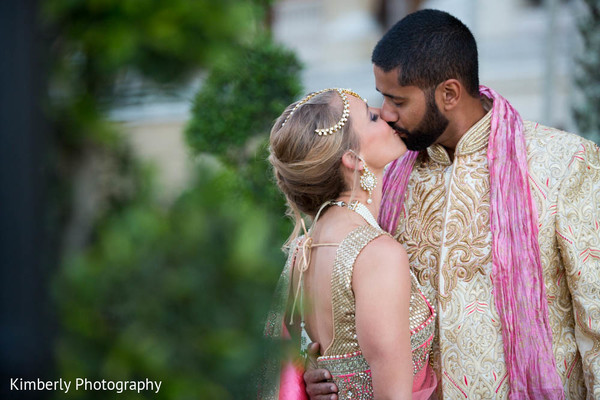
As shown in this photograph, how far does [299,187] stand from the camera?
2.53 metres

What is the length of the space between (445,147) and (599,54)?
4.48m

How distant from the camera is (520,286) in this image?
2504 mm

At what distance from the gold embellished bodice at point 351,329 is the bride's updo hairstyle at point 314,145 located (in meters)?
0.23

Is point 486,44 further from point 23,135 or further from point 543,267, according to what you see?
point 23,135

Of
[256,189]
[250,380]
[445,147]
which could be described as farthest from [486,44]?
[250,380]

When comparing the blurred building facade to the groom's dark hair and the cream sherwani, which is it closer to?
the groom's dark hair

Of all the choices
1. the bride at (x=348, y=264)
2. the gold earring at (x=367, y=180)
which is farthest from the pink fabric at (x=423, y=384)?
the gold earring at (x=367, y=180)

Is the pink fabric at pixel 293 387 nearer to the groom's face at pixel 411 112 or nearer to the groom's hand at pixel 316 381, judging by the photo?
the groom's hand at pixel 316 381

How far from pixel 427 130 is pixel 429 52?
294 mm

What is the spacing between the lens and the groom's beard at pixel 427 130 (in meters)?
2.70

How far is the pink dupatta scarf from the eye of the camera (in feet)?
8.18

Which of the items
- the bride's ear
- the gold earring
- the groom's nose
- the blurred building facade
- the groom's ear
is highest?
the groom's ear

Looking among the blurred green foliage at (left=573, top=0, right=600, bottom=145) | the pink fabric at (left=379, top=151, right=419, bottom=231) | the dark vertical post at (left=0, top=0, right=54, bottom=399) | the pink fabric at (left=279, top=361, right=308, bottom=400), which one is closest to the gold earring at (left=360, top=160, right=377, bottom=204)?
the pink fabric at (left=379, top=151, right=419, bottom=231)

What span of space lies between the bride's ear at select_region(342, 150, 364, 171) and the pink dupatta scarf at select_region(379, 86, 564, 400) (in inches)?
20.5
